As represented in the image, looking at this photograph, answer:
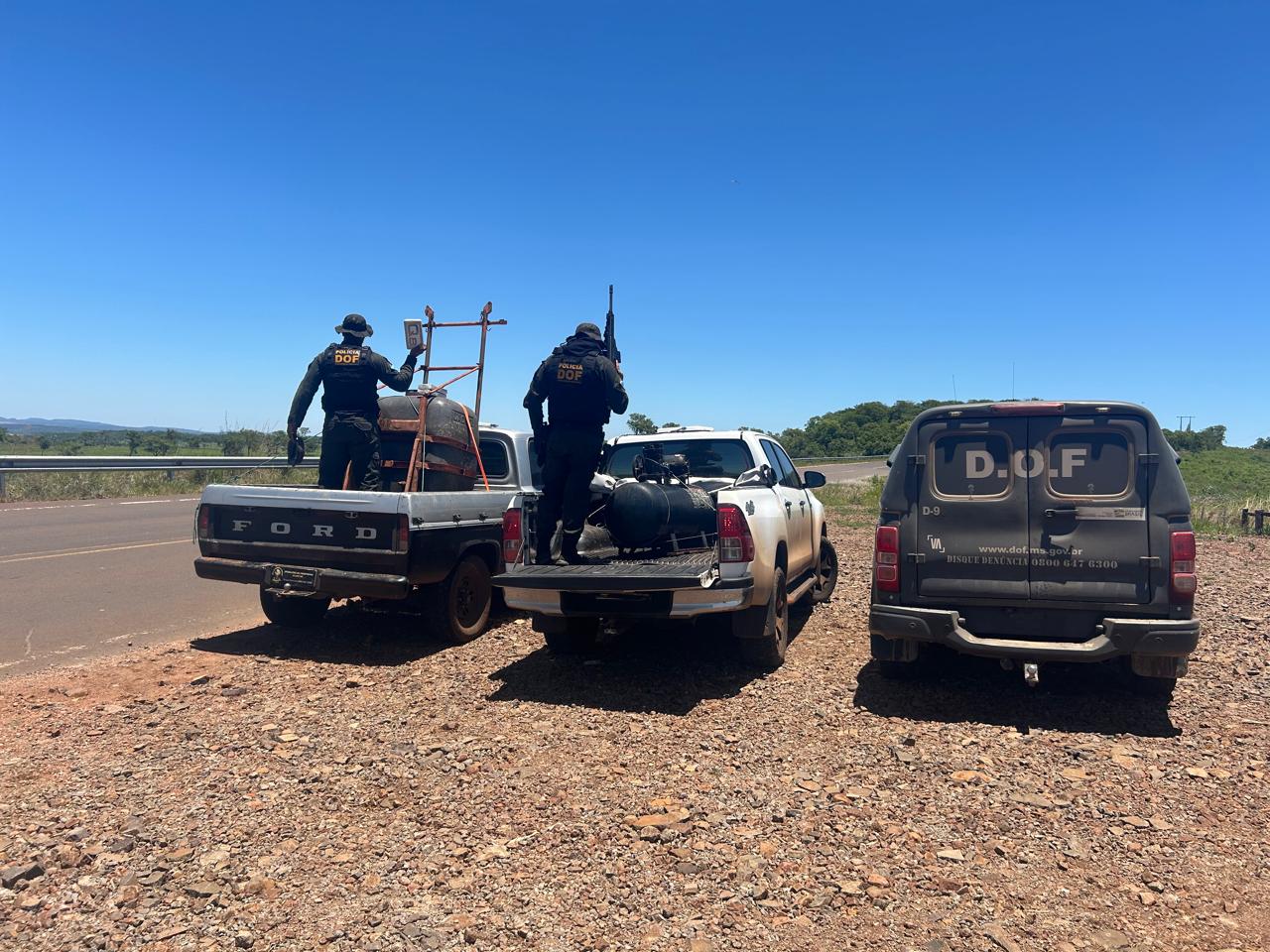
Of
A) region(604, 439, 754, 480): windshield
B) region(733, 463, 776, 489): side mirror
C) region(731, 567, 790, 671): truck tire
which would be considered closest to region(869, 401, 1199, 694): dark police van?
region(731, 567, 790, 671): truck tire

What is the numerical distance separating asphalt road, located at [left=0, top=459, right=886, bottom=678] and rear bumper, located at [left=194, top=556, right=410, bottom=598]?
1.15m

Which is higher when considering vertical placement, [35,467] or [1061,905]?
[35,467]

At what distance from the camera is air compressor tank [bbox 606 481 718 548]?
21.4 ft

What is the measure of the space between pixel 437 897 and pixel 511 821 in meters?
0.68

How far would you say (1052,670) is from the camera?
6324mm

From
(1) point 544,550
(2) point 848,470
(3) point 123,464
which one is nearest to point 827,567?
(1) point 544,550

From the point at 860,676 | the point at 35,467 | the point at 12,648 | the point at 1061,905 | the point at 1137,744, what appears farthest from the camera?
the point at 35,467

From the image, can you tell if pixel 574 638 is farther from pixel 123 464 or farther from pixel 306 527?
pixel 123 464

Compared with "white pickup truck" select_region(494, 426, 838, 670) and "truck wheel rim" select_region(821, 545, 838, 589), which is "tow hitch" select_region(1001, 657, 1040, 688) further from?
"truck wheel rim" select_region(821, 545, 838, 589)

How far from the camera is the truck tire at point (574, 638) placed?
670 centimetres

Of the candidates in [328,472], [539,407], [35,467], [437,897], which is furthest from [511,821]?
[35,467]

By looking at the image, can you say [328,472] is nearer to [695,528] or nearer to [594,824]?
[695,528]

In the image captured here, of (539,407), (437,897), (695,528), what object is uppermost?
(539,407)

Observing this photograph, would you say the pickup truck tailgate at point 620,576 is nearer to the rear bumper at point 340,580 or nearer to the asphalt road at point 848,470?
the rear bumper at point 340,580
